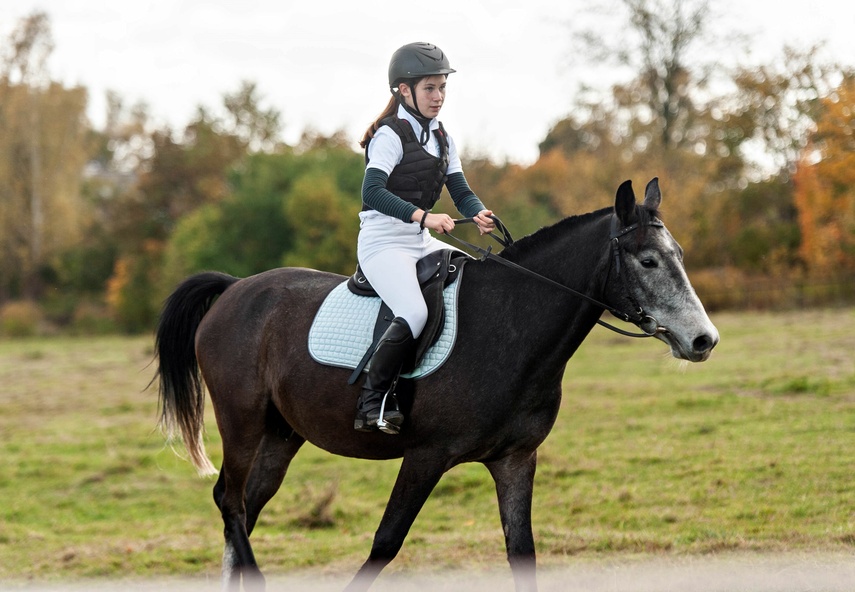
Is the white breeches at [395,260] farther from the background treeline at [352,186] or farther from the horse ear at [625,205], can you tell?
the background treeline at [352,186]

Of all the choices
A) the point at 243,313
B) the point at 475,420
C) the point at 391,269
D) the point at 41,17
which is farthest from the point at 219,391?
the point at 41,17

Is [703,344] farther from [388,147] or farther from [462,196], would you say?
[388,147]

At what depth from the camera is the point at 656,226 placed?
513 centimetres

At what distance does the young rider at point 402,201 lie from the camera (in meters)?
5.38

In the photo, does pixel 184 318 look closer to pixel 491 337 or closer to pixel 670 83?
pixel 491 337

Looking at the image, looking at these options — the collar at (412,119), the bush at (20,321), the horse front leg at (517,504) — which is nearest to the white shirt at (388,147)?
the collar at (412,119)

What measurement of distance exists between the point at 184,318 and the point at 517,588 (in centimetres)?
341

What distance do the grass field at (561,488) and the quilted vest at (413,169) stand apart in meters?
1.84

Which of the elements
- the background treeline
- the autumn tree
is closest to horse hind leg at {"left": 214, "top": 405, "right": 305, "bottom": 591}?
the background treeline

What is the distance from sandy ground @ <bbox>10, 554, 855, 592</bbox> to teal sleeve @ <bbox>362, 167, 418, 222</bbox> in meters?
2.72

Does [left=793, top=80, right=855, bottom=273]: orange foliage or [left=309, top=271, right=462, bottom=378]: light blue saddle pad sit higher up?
[left=793, top=80, right=855, bottom=273]: orange foliage

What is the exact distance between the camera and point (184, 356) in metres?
7.36

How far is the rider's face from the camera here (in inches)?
222

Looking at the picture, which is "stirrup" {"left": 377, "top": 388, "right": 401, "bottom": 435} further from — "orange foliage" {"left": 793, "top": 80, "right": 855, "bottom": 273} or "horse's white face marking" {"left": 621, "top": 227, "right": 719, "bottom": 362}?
"orange foliage" {"left": 793, "top": 80, "right": 855, "bottom": 273}
